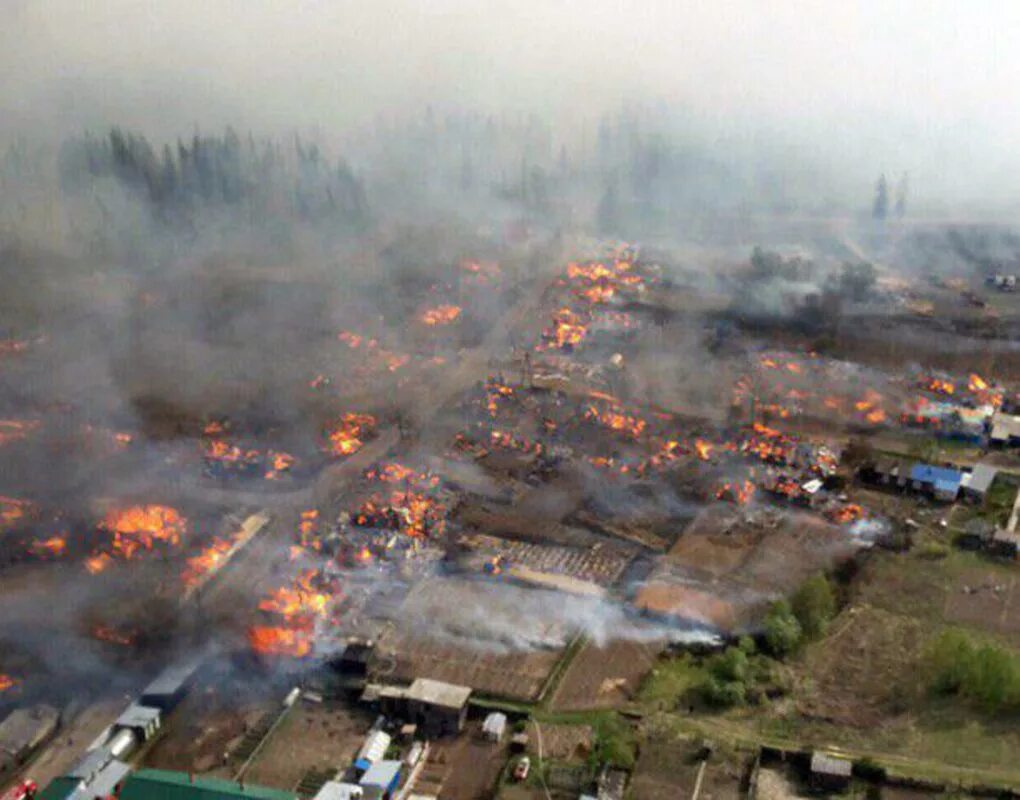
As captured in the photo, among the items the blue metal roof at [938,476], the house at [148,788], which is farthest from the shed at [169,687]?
the blue metal roof at [938,476]

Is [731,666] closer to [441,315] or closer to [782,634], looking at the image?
[782,634]

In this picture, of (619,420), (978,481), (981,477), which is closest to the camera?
(978,481)

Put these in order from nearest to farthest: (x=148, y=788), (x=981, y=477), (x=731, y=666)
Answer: (x=148, y=788)
(x=731, y=666)
(x=981, y=477)

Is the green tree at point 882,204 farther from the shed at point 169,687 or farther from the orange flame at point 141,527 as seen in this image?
the shed at point 169,687

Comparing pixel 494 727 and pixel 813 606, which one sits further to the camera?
pixel 813 606

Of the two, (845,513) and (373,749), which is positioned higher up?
(845,513)

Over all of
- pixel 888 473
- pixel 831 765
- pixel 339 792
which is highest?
pixel 888 473

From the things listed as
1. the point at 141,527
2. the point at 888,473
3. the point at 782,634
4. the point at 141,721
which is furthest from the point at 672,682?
the point at 141,527
